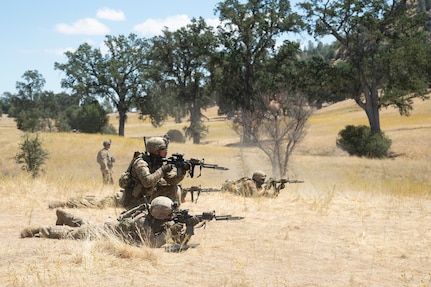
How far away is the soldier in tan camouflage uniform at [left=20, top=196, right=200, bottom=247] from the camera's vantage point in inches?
302

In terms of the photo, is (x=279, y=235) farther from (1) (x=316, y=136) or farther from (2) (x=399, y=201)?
(1) (x=316, y=136)

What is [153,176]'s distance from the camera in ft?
29.3

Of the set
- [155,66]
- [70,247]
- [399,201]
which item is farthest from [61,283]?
[155,66]

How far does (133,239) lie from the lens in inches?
306

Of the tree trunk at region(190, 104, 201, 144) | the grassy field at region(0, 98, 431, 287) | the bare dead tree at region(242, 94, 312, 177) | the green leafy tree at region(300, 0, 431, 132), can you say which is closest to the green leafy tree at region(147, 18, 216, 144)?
the tree trunk at region(190, 104, 201, 144)

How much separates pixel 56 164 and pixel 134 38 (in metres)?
28.2

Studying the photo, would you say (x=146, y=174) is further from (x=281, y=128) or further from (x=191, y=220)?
(x=281, y=128)

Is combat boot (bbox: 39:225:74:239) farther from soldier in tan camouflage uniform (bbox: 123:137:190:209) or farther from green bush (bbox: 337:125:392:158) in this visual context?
green bush (bbox: 337:125:392:158)

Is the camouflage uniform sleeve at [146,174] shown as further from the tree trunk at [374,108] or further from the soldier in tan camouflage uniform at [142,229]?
the tree trunk at [374,108]

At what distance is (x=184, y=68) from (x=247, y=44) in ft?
32.5

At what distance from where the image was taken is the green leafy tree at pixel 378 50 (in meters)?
37.3

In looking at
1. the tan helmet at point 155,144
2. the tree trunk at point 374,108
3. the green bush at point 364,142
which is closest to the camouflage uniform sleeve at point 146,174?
the tan helmet at point 155,144

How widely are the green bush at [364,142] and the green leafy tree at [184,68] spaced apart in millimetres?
19421

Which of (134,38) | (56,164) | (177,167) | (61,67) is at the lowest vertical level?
(56,164)
